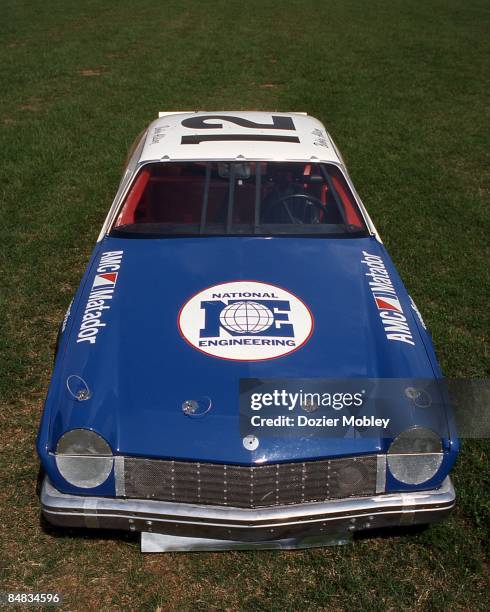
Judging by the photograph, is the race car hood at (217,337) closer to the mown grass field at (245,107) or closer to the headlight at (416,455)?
the headlight at (416,455)

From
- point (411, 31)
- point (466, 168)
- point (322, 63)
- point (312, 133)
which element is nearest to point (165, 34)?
point (322, 63)

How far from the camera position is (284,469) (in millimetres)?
2748

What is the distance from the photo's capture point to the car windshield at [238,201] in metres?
4.12

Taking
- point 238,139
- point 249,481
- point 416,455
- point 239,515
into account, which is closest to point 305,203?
point 238,139

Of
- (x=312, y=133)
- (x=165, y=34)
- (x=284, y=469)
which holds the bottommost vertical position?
(x=165, y=34)

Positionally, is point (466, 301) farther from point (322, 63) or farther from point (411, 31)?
point (411, 31)

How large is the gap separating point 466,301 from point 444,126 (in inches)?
216

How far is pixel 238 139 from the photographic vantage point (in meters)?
4.59

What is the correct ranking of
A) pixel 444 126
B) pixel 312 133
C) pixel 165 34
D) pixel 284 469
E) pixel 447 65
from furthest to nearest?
pixel 165 34 < pixel 447 65 < pixel 444 126 < pixel 312 133 < pixel 284 469

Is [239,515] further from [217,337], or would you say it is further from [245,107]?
[245,107]

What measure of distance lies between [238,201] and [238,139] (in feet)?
2.10

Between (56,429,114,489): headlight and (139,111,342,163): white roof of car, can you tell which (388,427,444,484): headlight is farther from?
(139,111,342,163): white roof of car

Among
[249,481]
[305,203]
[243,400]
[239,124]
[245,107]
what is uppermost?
[239,124]

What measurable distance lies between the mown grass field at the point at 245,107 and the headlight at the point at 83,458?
22.5 inches
